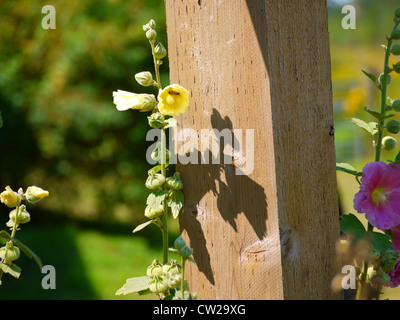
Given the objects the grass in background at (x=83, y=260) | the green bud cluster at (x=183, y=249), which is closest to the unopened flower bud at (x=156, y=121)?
the green bud cluster at (x=183, y=249)

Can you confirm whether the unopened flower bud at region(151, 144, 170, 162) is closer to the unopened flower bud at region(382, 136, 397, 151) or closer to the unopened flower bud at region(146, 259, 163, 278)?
the unopened flower bud at region(146, 259, 163, 278)

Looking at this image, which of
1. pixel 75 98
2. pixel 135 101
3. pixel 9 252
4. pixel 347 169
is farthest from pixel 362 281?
pixel 75 98

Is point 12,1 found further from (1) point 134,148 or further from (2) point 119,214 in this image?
(2) point 119,214

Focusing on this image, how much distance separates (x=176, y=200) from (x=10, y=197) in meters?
0.33

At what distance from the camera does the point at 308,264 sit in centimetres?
98

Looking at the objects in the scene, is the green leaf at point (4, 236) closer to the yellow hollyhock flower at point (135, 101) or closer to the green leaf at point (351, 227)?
the yellow hollyhock flower at point (135, 101)

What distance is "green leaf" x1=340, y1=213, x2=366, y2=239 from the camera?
3.40ft

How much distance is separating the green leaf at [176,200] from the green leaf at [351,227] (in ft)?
1.14

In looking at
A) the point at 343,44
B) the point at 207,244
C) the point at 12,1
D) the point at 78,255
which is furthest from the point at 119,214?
the point at 343,44

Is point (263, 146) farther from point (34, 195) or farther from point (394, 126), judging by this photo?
point (34, 195)

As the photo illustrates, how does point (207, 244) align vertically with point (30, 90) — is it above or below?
below

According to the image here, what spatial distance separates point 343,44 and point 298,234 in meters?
7.64

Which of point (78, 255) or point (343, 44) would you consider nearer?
point (78, 255)

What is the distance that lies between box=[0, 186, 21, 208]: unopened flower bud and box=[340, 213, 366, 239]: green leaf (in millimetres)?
669
